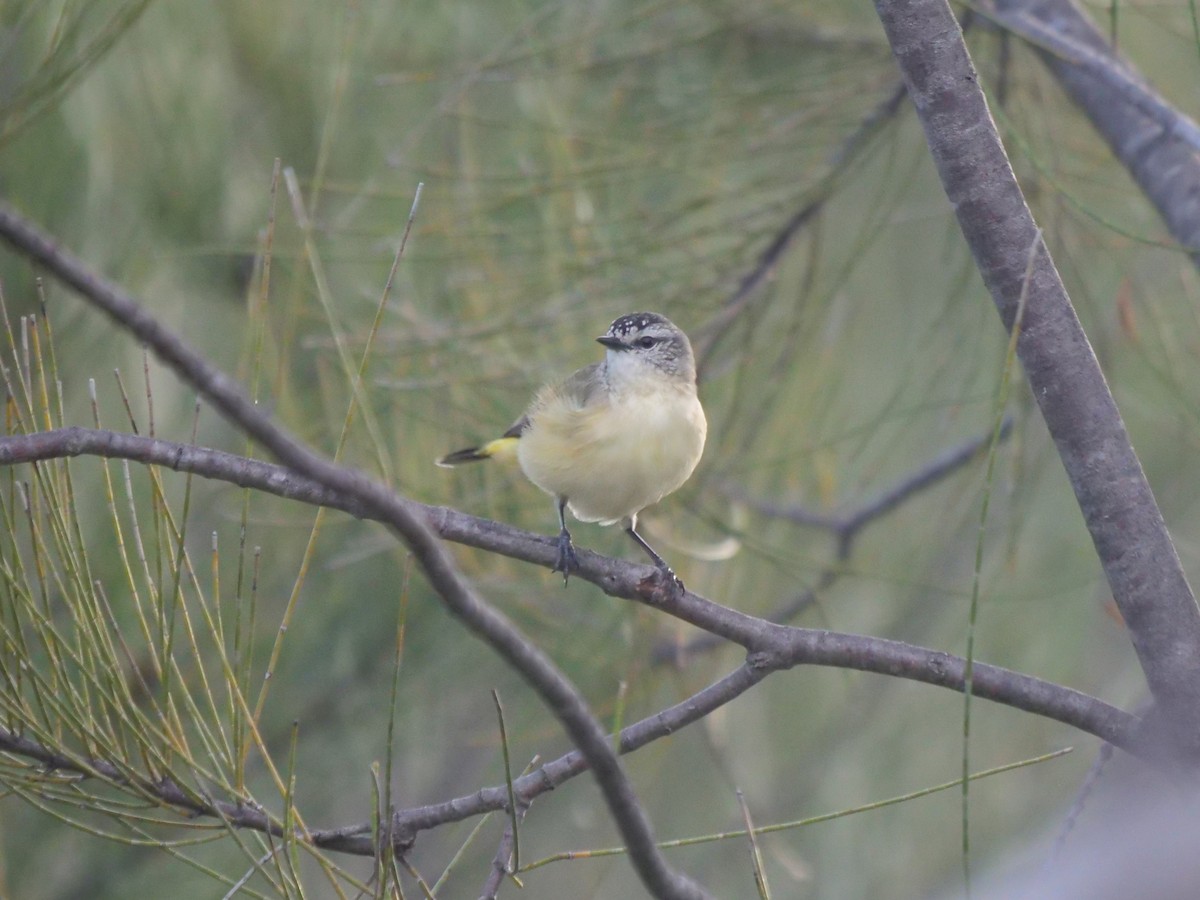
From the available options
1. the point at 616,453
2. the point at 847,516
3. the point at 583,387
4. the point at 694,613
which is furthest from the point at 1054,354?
the point at 847,516

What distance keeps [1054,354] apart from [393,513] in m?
0.64

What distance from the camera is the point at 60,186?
2098mm

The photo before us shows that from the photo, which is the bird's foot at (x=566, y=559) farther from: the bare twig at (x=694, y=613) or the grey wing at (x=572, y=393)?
the grey wing at (x=572, y=393)

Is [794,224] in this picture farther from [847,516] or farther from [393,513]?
[393,513]

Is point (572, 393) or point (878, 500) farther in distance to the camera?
point (878, 500)

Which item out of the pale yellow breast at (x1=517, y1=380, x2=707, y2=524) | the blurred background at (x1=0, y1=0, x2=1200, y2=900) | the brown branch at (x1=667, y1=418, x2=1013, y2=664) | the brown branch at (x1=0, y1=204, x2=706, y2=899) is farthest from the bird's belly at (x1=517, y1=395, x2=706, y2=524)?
the brown branch at (x1=0, y1=204, x2=706, y2=899)

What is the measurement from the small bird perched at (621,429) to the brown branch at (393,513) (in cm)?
97

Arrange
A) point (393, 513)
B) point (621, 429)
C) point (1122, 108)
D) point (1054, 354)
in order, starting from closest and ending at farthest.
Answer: point (393, 513)
point (1054, 354)
point (1122, 108)
point (621, 429)

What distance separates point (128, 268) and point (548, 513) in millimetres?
833

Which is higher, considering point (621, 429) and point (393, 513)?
point (621, 429)

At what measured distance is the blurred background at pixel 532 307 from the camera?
1995mm

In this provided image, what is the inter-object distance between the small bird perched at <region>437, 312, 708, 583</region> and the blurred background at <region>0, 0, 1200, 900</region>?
79 millimetres

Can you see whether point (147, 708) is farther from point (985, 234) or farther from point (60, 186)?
point (985, 234)

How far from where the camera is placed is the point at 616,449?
1.85m
